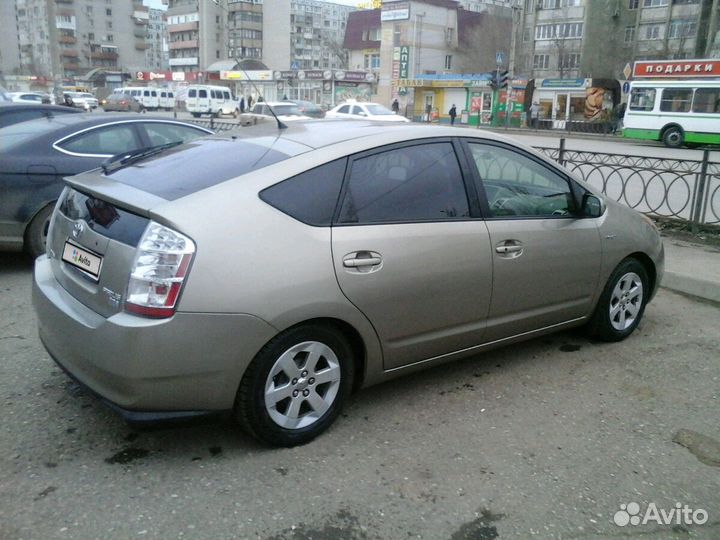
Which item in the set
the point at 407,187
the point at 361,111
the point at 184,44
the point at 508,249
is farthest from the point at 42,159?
the point at 184,44

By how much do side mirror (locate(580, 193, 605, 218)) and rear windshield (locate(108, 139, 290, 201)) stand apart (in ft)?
7.07

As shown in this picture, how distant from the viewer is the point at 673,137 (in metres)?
28.1

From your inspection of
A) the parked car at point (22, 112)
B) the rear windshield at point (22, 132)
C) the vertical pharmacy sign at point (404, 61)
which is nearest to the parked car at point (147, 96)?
the vertical pharmacy sign at point (404, 61)

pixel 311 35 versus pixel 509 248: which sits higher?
pixel 311 35

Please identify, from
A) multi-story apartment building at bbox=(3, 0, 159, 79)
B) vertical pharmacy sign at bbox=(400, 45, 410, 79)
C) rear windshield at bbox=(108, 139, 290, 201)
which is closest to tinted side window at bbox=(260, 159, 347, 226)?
rear windshield at bbox=(108, 139, 290, 201)

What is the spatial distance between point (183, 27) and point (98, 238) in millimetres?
120458

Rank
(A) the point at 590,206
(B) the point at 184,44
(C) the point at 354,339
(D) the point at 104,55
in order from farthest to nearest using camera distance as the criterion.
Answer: (D) the point at 104,55 → (B) the point at 184,44 → (A) the point at 590,206 → (C) the point at 354,339

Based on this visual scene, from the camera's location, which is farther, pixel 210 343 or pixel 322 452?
pixel 322 452

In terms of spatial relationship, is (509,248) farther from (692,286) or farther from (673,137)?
(673,137)

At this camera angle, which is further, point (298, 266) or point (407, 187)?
point (407, 187)

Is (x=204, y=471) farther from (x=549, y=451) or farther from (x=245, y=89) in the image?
(x=245, y=89)

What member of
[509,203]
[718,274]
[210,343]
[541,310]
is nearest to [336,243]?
[210,343]

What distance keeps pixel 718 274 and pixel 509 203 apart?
363 centimetres

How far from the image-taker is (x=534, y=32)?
7438cm
